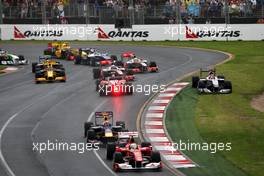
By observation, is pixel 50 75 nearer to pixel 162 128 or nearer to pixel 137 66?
pixel 137 66

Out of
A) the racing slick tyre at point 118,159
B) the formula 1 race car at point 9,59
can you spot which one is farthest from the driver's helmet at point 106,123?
the formula 1 race car at point 9,59

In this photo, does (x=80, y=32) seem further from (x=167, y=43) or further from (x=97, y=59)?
(x=97, y=59)

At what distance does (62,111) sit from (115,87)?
5.22 metres

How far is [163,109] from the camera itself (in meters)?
40.0

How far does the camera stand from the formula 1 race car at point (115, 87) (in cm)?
4444

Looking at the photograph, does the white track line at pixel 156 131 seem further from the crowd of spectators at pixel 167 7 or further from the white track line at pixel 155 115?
the crowd of spectators at pixel 167 7

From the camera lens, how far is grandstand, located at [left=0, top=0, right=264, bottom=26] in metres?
72.8

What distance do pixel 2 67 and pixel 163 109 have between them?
2287cm

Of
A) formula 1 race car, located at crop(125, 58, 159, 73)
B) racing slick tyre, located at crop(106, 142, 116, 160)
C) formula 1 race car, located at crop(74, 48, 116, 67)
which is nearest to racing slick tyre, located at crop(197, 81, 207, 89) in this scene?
formula 1 race car, located at crop(125, 58, 159, 73)

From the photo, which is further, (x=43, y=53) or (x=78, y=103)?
(x=43, y=53)

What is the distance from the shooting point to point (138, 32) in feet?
248

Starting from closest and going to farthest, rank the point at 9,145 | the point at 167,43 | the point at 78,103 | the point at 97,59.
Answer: the point at 9,145
the point at 78,103
the point at 97,59
the point at 167,43

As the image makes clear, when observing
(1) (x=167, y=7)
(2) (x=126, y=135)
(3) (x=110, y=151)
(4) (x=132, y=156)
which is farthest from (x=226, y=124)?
(1) (x=167, y=7)

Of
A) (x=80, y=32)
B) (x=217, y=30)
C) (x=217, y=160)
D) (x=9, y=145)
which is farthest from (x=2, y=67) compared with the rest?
(x=217, y=160)
